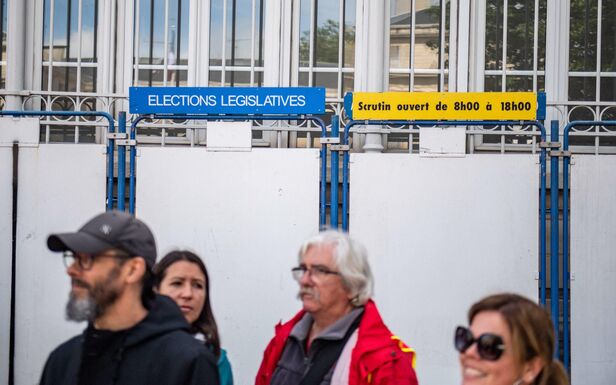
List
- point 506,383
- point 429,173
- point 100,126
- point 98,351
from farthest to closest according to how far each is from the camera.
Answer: point 100,126, point 429,173, point 98,351, point 506,383

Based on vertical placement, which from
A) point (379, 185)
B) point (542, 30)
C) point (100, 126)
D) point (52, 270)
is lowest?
point (52, 270)

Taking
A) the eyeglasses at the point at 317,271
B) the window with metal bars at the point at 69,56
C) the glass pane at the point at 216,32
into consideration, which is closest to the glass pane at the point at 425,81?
the glass pane at the point at 216,32

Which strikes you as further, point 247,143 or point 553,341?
point 247,143

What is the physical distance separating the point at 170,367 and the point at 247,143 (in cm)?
399

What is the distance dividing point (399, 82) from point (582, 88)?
67.5 inches

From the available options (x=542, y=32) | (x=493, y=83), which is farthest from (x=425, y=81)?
(x=542, y=32)

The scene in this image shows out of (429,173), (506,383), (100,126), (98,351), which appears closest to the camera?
(506,383)

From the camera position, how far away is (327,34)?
9.07 m

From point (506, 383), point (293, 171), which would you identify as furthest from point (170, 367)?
point (293, 171)

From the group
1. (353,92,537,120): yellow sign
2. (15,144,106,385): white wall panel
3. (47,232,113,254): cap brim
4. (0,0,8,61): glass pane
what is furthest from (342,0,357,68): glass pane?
(47,232,113,254): cap brim

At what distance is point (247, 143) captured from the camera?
22.4 feet

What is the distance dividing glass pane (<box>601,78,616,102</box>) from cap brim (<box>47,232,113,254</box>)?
22.7ft

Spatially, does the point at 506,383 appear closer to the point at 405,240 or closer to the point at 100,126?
the point at 405,240

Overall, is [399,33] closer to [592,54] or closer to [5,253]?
[592,54]
